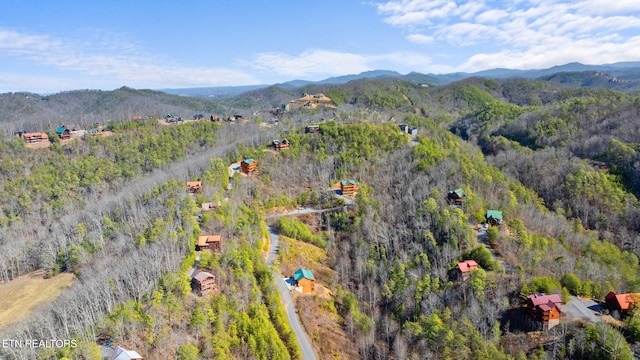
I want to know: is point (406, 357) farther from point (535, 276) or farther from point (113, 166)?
point (113, 166)

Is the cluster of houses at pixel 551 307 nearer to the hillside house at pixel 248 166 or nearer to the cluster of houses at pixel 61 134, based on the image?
the hillside house at pixel 248 166

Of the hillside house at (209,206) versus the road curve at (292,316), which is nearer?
the road curve at (292,316)

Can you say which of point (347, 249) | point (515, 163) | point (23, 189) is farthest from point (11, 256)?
point (515, 163)

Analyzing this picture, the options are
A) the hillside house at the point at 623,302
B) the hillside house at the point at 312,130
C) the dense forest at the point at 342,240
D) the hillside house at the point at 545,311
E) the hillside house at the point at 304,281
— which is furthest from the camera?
→ the hillside house at the point at 312,130

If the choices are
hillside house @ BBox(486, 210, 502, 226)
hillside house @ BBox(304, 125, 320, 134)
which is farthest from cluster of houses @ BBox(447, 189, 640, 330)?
hillside house @ BBox(304, 125, 320, 134)

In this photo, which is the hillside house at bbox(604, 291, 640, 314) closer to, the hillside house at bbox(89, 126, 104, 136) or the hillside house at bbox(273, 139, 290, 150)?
the hillside house at bbox(273, 139, 290, 150)

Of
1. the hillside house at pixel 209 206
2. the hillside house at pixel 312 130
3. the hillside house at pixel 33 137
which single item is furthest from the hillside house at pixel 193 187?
the hillside house at pixel 33 137

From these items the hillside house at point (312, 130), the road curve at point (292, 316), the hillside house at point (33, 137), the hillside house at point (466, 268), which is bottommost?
the road curve at point (292, 316)
